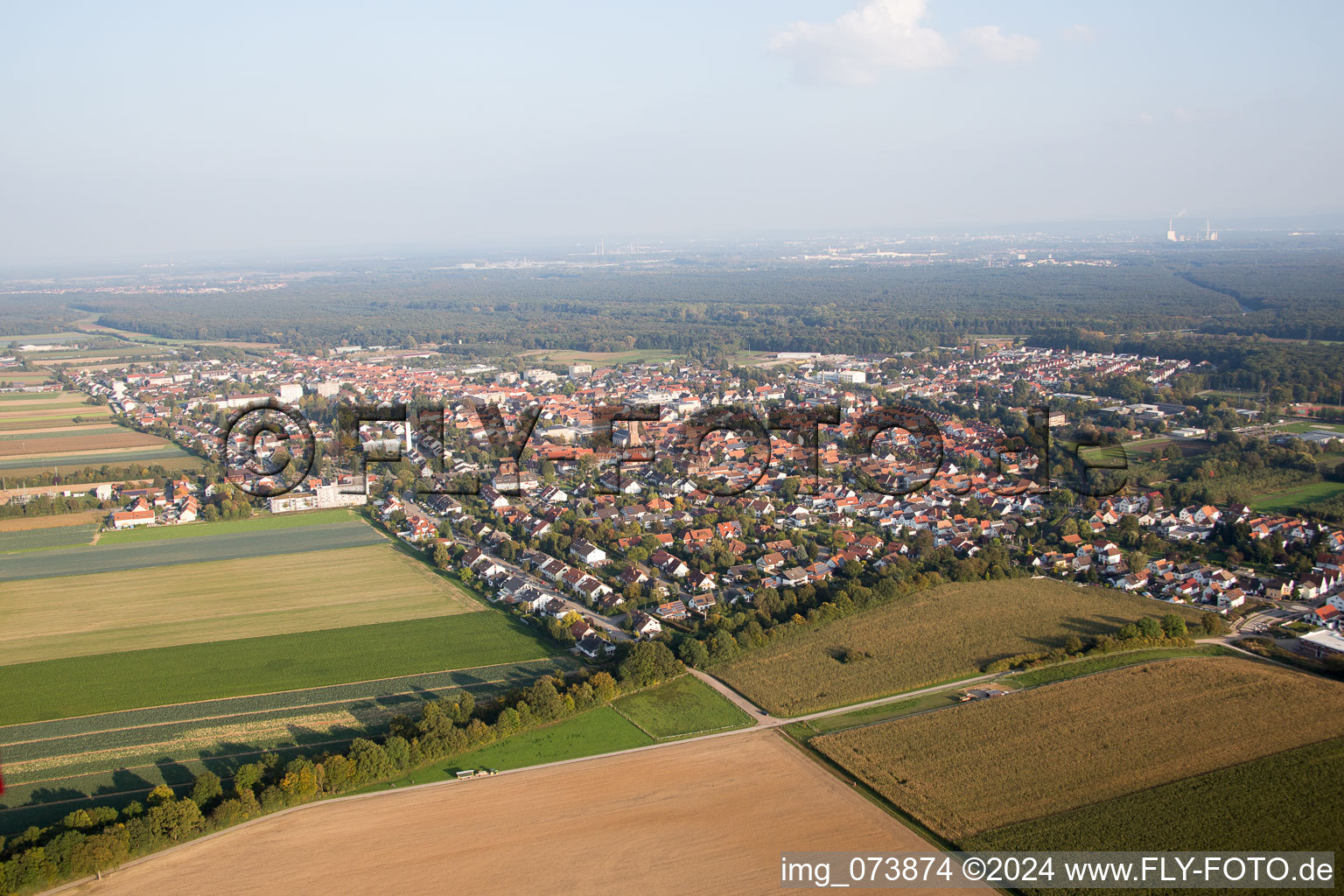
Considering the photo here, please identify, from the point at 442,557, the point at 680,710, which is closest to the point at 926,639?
the point at 680,710

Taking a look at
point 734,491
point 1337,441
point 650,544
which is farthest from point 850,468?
point 1337,441

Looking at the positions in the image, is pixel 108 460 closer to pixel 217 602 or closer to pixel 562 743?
pixel 217 602

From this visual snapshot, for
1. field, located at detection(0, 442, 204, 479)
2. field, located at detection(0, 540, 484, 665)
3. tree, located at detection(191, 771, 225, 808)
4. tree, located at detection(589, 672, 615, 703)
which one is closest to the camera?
tree, located at detection(191, 771, 225, 808)

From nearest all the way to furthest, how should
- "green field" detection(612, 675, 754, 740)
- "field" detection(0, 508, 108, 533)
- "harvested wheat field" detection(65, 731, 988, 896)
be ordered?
"harvested wheat field" detection(65, 731, 988, 896), "green field" detection(612, 675, 754, 740), "field" detection(0, 508, 108, 533)

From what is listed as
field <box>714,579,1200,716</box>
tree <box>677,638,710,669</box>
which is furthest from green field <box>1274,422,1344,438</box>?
tree <box>677,638,710,669</box>

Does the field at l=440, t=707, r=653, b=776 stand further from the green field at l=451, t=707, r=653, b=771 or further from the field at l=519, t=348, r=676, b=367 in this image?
the field at l=519, t=348, r=676, b=367

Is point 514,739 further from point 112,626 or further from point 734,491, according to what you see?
point 734,491
